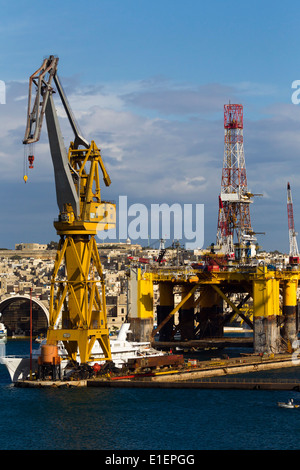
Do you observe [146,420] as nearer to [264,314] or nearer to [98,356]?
[98,356]

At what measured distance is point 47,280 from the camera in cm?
19200

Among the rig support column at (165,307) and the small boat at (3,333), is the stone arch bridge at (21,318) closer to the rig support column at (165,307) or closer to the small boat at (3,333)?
the small boat at (3,333)

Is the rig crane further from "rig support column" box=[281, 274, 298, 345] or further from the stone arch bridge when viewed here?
the stone arch bridge

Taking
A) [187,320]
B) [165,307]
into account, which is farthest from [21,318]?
[165,307]

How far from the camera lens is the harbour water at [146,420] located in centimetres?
5581

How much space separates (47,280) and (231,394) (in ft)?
400

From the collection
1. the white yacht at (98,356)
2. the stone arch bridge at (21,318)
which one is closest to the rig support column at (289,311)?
the white yacht at (98,356)

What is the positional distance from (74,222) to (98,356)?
1428cm

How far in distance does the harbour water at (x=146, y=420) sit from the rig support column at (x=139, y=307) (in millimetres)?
25491

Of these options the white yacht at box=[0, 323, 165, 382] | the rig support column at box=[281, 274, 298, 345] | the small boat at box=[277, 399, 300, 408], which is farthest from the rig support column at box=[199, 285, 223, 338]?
the small boat at box=[277, 399, 300, 408]

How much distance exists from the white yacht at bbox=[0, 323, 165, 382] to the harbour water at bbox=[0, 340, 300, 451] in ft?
11.8

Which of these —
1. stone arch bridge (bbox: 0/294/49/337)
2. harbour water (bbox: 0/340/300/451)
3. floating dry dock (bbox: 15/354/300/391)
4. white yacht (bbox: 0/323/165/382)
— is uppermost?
stone arch bridge (bbox: 0/294/49/337)

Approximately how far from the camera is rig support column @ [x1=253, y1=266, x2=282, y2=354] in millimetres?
95875
